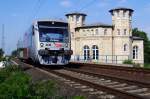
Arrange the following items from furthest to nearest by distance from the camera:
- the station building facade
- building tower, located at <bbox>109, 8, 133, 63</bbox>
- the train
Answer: building tower, located at <bbox>109, 8, 133, 63</bbox> → the station building facade → the train

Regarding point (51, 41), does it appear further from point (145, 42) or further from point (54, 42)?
point (145, 42)

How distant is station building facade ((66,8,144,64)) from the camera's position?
7831 cm

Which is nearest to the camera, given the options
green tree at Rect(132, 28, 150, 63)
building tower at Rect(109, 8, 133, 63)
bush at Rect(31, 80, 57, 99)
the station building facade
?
bush at Rect(31, 80, 57, 99)

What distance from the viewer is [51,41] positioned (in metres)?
25.0

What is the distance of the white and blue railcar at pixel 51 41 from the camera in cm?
2495

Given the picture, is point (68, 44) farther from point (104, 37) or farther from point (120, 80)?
point (104, 37)

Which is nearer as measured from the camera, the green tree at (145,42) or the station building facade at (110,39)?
the station building facade at (110,39)

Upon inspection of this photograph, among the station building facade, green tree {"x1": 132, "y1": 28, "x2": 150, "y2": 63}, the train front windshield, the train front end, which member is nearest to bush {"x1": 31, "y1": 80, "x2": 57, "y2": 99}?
the train front end

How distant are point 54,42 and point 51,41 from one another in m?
0.20

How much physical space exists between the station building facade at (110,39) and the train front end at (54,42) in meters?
49.8

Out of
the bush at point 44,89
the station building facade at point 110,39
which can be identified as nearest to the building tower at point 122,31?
the station building facade at point 110,39

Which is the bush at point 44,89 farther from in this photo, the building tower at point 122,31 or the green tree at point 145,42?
the green tree at point 145,42

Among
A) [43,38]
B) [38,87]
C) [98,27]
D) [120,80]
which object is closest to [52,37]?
[43,38]

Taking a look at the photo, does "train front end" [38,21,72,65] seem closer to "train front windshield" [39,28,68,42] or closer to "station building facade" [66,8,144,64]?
"train front windshield" [39,28,68,42]
